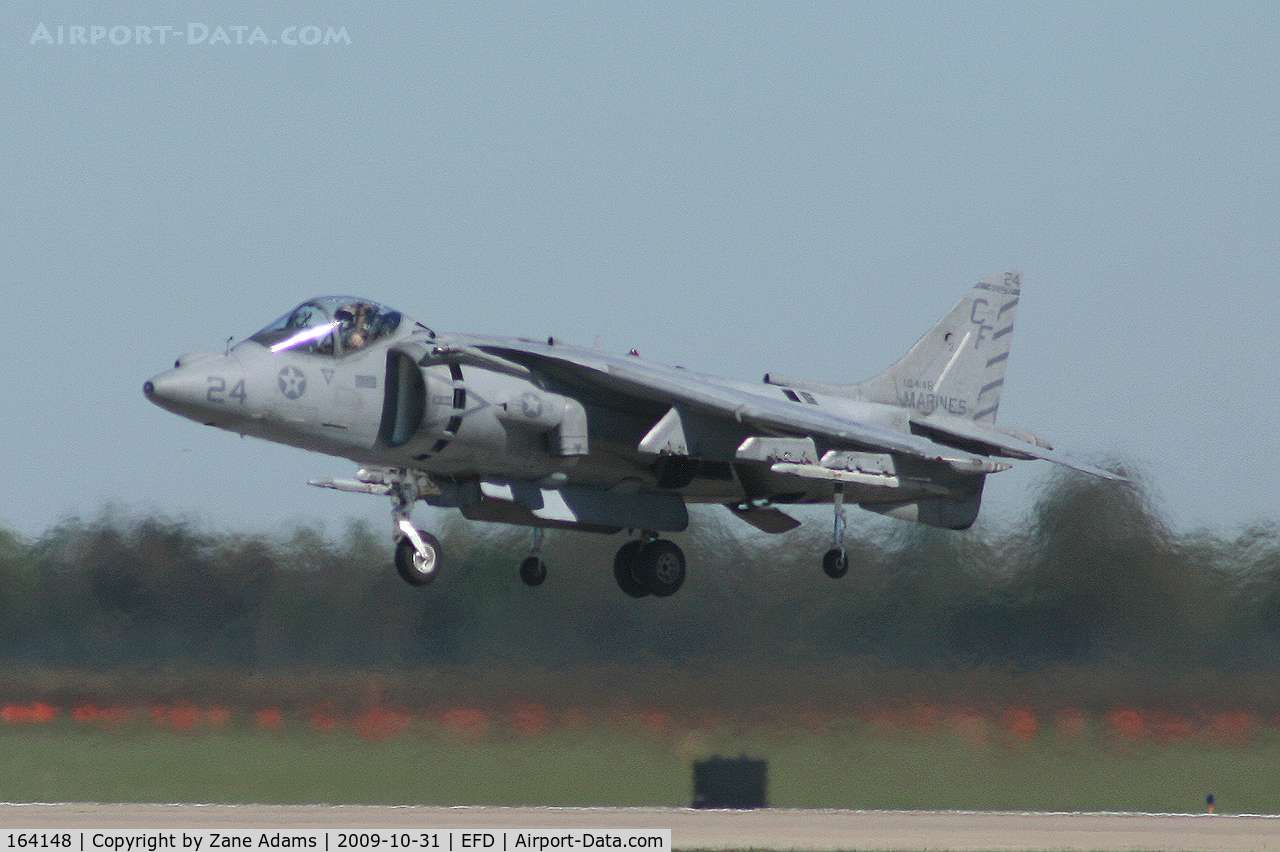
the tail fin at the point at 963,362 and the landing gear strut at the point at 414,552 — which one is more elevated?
the tail fin at the point at 963,362

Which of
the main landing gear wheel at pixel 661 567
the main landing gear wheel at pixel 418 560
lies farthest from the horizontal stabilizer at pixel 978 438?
the main landing gear wheel at pixel 418 560

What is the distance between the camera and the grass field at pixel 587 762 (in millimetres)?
20094

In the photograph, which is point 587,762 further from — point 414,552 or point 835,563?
point 414,552

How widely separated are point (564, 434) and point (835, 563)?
3.80 metres

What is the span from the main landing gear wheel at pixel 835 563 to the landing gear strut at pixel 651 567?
1553 mm

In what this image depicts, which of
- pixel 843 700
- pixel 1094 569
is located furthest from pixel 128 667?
pixel 1094 569

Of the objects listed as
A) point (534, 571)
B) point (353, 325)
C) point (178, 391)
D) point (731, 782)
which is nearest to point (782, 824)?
point (731, 782)

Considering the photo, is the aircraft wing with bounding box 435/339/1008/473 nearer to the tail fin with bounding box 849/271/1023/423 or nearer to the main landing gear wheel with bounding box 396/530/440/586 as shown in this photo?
the main landing gear wheel with bounding box 396/530/440/586

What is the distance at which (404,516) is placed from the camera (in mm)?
Answer: 16781

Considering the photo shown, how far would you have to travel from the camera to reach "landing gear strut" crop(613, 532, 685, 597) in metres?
18.8

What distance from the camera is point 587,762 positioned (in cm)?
2017

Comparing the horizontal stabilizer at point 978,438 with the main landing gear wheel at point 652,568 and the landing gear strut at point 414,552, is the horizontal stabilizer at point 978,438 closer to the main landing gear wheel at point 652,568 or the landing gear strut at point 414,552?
the main landing gear wheel at point 652,568
